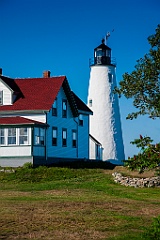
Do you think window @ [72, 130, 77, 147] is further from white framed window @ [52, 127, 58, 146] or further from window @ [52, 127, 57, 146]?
window @ [52, 127, 57, 146]

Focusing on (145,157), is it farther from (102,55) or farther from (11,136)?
(102,55)

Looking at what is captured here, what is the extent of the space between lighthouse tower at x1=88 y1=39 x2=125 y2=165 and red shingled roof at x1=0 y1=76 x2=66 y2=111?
8.05 metres

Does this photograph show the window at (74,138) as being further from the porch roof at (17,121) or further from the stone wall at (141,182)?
the stone wall at (141,182)

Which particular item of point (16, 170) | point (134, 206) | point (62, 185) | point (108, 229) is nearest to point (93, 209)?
point (134, 206)

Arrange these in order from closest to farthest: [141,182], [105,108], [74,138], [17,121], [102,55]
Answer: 1. [141,182]
2. [17,121]
3. [74,138]
4. [105,108]
5. [102,55]

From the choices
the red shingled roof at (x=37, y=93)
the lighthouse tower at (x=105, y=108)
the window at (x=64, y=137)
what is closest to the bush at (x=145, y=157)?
the red shingled roof at (x=37, y=93)

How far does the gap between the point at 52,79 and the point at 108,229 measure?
3058 centimetres

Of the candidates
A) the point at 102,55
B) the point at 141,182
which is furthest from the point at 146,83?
the point at 102,55

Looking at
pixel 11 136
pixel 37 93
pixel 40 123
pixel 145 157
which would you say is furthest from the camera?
pixel 37 93

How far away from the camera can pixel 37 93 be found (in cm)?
4381

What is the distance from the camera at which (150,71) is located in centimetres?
3256

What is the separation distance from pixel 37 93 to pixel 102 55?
11791mm

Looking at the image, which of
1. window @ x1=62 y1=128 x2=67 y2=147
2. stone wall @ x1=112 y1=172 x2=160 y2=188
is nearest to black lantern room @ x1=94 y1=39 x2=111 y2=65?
window @ x1=62 y1=128 x2=67 y2=147

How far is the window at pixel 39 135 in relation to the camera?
4038 cm
